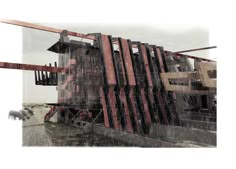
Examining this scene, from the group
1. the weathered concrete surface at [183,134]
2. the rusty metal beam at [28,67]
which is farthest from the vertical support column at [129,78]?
the rusty metal beam at [28,67]

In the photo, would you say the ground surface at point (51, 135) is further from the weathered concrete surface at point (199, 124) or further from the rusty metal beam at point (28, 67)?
the weathered concrete surface at point (199, 124)

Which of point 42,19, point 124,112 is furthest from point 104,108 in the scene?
point 42,19

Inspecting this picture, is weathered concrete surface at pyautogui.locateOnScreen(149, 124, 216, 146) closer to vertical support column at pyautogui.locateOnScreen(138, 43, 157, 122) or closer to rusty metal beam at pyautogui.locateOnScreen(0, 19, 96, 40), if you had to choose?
vertical support column at pyautogui.locateOnScreen(138, 43, 157, 122)

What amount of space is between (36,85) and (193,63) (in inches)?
38.3

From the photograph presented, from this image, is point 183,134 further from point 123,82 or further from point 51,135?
point 51,135

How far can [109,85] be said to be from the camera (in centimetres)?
142

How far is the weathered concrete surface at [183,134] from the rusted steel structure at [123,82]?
1.6 inches

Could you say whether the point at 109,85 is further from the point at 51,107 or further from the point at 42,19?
the point at 42,19

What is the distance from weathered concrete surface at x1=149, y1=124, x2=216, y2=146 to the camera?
4.12 feet

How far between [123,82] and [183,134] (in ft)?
1.69

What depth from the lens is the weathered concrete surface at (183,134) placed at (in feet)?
4.12

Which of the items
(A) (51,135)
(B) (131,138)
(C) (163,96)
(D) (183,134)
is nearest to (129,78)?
(C) (163,96)

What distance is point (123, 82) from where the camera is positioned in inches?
57.2

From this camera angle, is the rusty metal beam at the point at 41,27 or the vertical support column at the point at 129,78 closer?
the rusty metal beam at the point at 41,27
